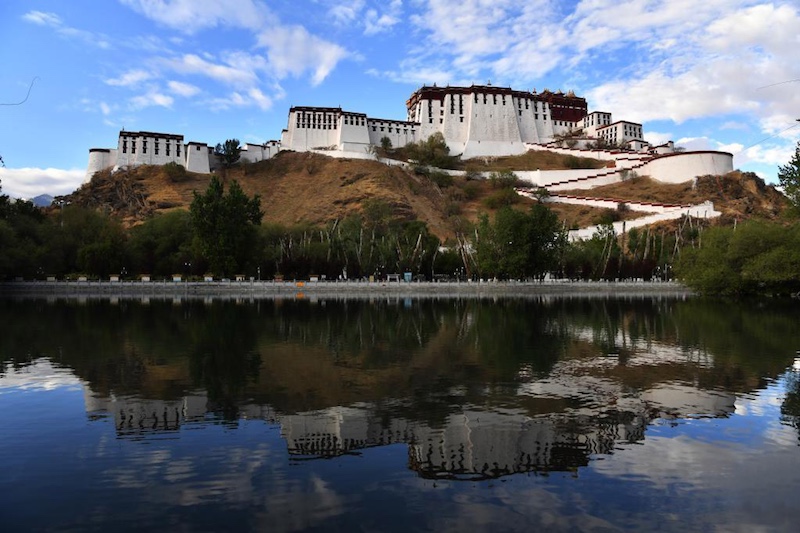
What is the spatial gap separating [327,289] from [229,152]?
1985 inches

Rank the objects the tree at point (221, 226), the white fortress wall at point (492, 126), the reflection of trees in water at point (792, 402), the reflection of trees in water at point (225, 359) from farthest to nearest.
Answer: the white fortress wall at point (492, 126) → the tree at point (221, 226) → the reflection of trees in water at point (225, 359) → the reflection of trees in water at point (792, 402)

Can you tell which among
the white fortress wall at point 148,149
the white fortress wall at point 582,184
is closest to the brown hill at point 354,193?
the white fortress wall at point 582,184

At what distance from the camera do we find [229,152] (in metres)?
98.4

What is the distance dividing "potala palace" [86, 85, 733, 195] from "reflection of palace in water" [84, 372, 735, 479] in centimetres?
8802

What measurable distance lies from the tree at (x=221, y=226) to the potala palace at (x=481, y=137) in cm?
4195

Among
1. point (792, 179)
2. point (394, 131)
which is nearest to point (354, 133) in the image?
point (394, 131)

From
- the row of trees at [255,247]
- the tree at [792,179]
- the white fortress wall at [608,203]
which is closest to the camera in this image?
the tree at [792,179]

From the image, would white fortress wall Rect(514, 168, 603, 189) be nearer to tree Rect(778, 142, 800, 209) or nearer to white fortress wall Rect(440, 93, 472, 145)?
white fortress wall Rect(440, 93, 472, 145)

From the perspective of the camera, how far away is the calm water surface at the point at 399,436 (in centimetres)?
694

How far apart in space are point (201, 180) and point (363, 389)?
86564mm

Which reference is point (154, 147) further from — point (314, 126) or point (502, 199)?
point (502, 199)

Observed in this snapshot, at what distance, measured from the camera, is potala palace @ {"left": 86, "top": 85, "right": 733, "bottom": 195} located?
315 ft

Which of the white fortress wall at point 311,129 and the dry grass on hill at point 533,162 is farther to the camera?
the dry grass on hill at point 533,162

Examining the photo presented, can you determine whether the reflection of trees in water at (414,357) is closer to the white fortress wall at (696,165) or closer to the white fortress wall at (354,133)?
the white fortress wall at (696,165)
